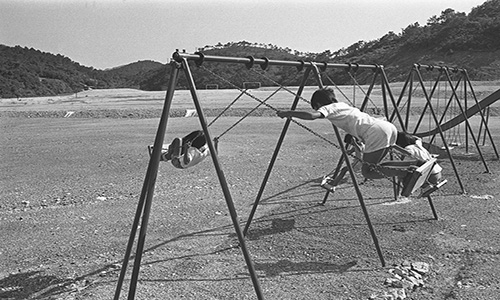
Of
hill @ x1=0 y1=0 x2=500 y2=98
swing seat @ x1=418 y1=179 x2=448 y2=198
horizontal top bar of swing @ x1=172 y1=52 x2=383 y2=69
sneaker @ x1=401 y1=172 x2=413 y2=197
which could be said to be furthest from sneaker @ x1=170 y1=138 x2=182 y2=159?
hill @ x1=0 y1=0 x2=500 y2=98

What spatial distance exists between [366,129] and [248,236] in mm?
2090

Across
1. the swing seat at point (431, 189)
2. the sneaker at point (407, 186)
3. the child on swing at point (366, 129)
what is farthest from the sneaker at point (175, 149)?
→ the swing seat at point (431, 189)

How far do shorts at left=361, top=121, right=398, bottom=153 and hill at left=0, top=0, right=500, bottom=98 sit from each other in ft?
104

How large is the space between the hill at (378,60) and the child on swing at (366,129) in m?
31.6

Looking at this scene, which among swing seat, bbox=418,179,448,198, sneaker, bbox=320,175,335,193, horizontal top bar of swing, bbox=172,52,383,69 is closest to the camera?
horizontal top bar of swing, bbox=172,52,383,69

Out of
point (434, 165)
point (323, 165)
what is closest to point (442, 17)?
point (323, 165)

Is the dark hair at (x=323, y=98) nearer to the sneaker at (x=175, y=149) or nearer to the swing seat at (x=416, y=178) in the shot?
the swing seat at (x=416, y=178)

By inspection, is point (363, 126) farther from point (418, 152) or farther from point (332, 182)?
point (332, 182)

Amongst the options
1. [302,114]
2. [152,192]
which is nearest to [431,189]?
[302,114]

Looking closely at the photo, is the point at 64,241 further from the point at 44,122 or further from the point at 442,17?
the point at 442,17

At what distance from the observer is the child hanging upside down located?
16.3 feet

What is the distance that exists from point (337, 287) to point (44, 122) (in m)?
22.0

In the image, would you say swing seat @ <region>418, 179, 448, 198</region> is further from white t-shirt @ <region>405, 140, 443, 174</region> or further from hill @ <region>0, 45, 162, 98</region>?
hill @ <region>0, 45, 162, 98</region>

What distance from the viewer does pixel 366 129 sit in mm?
5125
